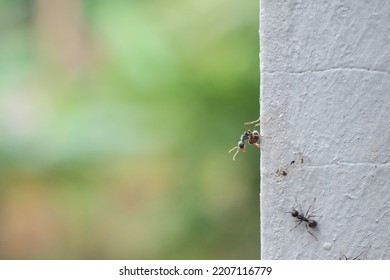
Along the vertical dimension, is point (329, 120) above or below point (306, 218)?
above

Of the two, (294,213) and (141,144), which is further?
(141,144)

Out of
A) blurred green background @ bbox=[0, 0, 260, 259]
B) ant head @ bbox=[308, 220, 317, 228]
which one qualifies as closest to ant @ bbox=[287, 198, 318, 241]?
ant head @ bbox=[308, 220, 317, 228]

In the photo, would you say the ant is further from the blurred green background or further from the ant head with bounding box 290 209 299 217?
the blurred green background

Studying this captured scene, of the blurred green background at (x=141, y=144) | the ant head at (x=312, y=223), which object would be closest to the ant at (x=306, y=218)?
the ant head at (x=312, y=223)

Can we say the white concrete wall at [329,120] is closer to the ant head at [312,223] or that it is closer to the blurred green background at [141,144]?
the ant head at [312,223]

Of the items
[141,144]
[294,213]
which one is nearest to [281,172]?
[294,213]

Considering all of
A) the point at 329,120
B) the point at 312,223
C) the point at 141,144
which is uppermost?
the point at 329,120

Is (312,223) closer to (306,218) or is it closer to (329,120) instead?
(306,218)
